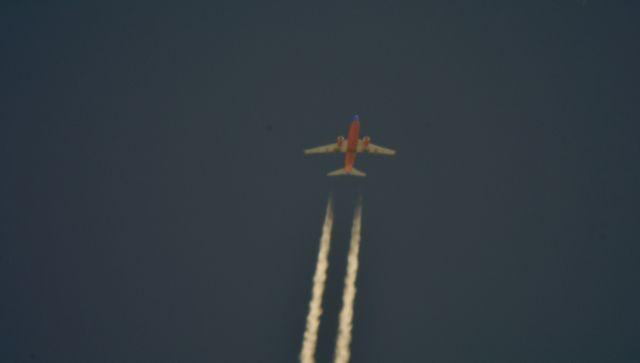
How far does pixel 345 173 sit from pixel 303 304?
17.4 m

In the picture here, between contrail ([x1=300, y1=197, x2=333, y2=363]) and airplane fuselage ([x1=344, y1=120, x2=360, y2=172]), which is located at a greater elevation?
airplane fuselage ([x1=344, y1=120, x2=360, y2=172])

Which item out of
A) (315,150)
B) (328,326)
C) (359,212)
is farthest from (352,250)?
(315,150)

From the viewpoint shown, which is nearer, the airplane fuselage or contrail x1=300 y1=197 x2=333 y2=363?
the airplane fuselage

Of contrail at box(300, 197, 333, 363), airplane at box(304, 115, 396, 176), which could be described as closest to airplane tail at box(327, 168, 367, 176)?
airplane at box(304, 115, 396, 176)

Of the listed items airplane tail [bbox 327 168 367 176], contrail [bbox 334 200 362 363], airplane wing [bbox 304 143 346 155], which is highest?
airplane wing [bbox 304 143 346 155]

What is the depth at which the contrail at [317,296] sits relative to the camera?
217ft

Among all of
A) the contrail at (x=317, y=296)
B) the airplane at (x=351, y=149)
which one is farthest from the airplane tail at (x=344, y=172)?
the contrail at (x=317, y=296)

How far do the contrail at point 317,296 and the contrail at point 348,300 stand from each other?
2.75 meters

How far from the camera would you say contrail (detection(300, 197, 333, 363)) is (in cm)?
6625

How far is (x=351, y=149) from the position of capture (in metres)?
60.5

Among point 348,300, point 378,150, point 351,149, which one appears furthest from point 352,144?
point 348,300

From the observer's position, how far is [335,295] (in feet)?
225

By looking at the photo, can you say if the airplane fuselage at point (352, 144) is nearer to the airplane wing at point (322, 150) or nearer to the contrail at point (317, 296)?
the airplane wing at point (322, 150)

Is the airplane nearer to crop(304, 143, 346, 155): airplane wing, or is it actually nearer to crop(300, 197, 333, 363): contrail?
crop(304, 143, 346, 155): airplane wing
